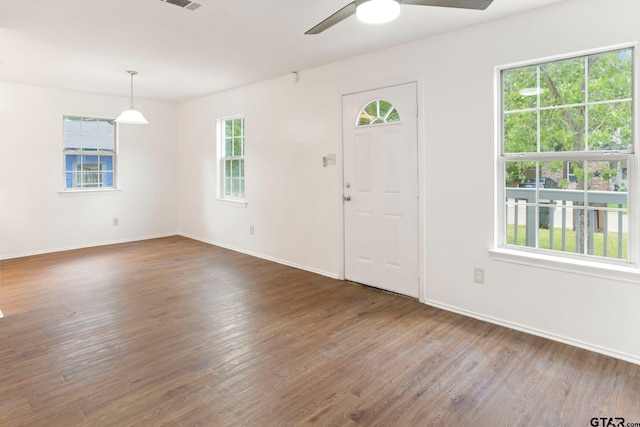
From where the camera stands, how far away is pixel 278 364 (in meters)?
2.50

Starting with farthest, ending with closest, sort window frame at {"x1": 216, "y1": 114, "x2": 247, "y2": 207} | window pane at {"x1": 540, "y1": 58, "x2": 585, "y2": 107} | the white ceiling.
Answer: window frame at {"x1": 216, "y1": 114, "x2": 247, "y2": 207} < the white ceiling < window pane at {"x1": 540, "y1": 58, "x2": 585, "y2": 107}

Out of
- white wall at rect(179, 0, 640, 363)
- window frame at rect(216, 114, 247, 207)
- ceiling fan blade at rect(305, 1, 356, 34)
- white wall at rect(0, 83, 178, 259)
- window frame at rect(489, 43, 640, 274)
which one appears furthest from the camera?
window frame at rect(216, 114, 247, 207)

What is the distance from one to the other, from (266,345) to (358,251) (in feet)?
5.84

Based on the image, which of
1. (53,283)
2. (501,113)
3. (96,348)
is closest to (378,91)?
(501,113)

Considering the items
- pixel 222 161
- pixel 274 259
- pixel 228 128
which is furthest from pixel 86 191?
pixel 274 259

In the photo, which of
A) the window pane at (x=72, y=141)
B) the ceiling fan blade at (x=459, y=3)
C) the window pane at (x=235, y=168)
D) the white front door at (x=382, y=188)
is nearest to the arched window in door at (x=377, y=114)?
the white front door at (x=382, y=188)

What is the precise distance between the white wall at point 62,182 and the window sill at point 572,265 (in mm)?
5957

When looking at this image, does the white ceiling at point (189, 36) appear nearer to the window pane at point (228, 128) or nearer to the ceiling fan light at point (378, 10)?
the ceiling fan light at point (378, 10)

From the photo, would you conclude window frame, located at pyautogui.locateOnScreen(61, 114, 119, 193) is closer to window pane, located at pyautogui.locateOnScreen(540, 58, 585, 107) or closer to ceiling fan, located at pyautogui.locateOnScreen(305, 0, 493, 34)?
ceiling fan, located at pyautogui.locateOnScreen(305, 0, 493, 34)

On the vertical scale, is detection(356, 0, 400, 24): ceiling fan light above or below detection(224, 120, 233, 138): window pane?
below

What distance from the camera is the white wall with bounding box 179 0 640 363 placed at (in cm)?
265

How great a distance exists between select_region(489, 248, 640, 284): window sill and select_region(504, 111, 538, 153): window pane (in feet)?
2.74

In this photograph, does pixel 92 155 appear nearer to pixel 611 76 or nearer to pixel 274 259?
pixel 274 259

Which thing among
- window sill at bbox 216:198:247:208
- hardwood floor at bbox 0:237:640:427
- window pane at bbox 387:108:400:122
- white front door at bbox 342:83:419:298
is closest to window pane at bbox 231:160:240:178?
window sill at bbox 216:198:247:208
